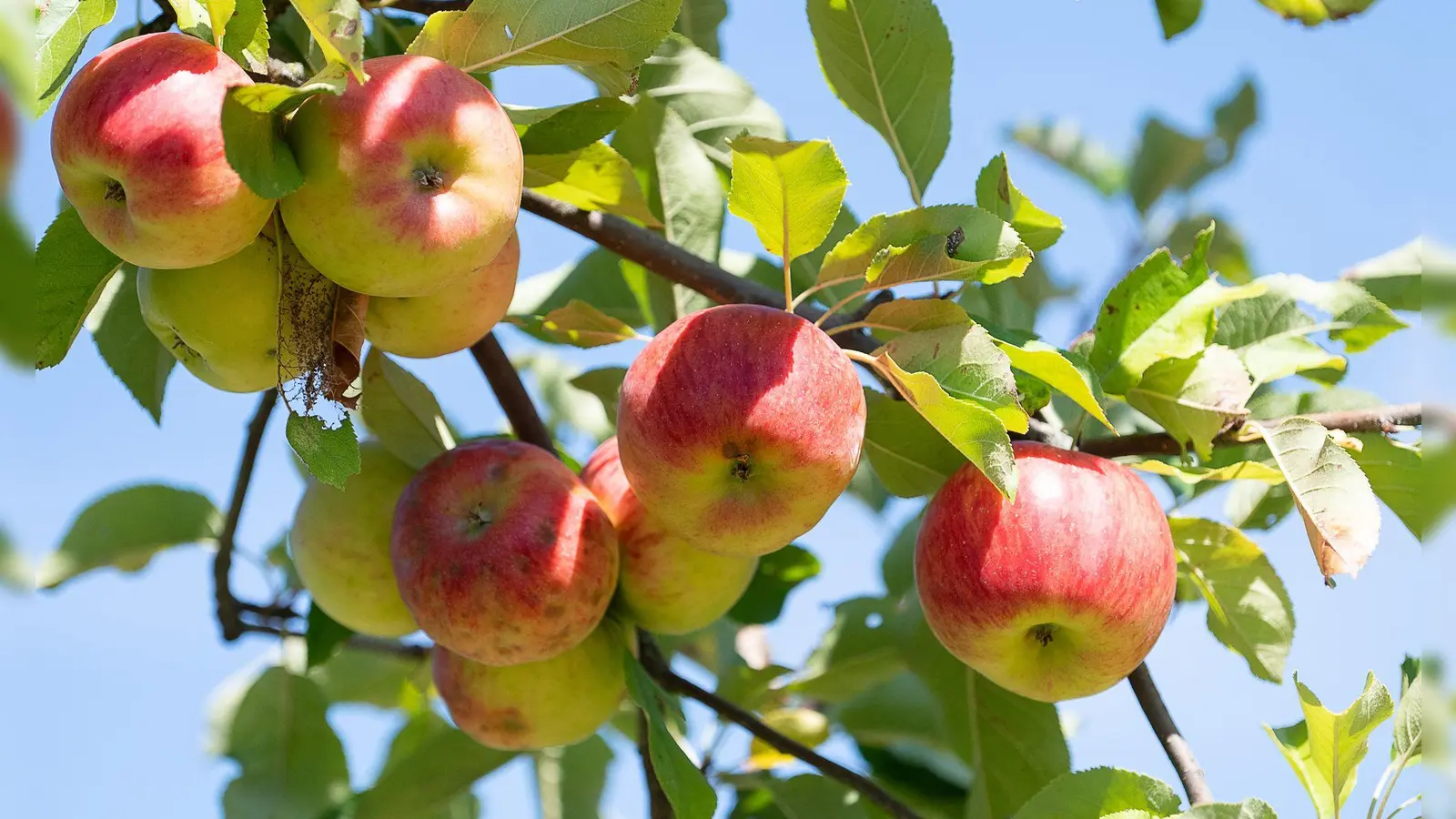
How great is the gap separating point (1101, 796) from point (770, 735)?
1.88 feet

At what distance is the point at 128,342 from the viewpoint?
5.45 feet

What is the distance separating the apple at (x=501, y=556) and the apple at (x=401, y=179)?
0.44 m

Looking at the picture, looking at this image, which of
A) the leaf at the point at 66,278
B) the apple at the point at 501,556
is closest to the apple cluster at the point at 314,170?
the leaf at the point at 66,278

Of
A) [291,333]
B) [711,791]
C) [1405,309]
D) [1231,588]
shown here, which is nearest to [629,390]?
[291,333]

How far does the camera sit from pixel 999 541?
1374 mm

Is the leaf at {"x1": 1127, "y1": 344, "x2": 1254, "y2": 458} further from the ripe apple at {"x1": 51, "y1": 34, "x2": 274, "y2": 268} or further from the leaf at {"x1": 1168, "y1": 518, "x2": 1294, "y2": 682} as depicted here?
the ripe apple at {"x1": 51, "y1": 34, "x2": 274, "y2": 268}

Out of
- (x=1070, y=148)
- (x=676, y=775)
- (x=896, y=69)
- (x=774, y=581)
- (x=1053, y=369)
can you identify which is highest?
(x=896, y=69)

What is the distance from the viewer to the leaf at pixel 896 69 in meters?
1.63

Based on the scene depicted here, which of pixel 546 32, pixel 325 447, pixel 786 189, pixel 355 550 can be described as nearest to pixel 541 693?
pixel 355 550

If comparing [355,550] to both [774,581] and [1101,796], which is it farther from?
[1101,796]

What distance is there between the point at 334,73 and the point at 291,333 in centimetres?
32

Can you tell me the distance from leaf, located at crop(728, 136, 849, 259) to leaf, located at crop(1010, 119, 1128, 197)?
348 cm

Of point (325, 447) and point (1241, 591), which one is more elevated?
point (325, 447)

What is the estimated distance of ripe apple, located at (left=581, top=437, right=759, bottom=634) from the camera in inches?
64.7
